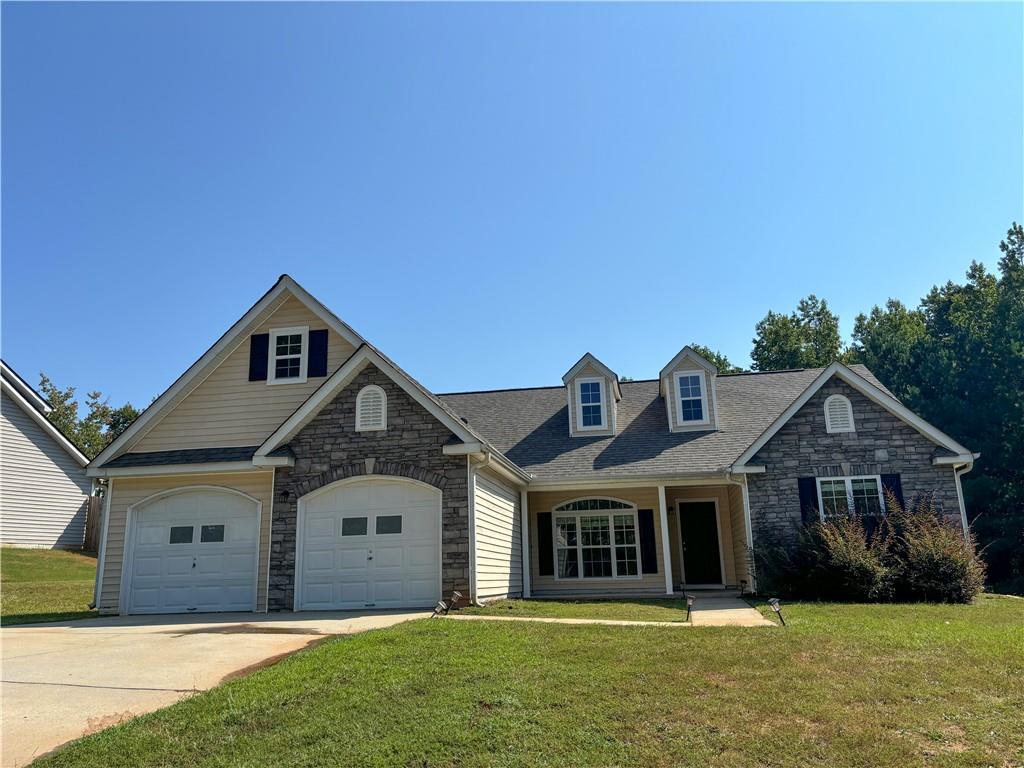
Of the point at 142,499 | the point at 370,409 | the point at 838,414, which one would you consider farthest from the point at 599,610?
the point at 142,499

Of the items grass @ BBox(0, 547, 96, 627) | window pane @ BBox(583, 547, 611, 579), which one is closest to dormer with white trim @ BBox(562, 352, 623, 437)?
window pane @ BBox(583, 547, 611, 579)

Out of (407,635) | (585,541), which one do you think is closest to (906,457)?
(585,541)

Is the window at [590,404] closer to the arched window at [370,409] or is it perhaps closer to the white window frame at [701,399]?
the white window frame at [701,399]

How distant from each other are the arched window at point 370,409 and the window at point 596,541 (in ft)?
18.9

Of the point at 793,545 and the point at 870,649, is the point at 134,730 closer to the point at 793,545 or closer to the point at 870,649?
the point at 870,649

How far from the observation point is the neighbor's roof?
16828mm

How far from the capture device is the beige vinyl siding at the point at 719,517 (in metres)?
17.7

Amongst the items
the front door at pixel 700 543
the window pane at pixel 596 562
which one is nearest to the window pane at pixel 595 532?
the window pane at pixel 596 562

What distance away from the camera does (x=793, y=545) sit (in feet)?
48.6

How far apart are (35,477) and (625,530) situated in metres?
21.6

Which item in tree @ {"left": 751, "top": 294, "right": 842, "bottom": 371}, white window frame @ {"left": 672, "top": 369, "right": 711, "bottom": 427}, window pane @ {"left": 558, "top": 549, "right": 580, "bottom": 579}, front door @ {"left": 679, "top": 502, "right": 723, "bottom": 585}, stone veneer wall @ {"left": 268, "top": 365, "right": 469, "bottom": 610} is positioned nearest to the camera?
stone veneer wall @ {"left": 268, "top": 365, "right": 469, "bottom": 610}

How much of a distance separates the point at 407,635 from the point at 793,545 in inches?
361

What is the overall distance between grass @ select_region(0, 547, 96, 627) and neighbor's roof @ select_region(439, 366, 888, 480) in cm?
1011

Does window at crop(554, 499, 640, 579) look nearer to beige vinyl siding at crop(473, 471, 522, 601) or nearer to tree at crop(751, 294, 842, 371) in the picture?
beige vinyl siding at crop(473, 471, 522, 601)
